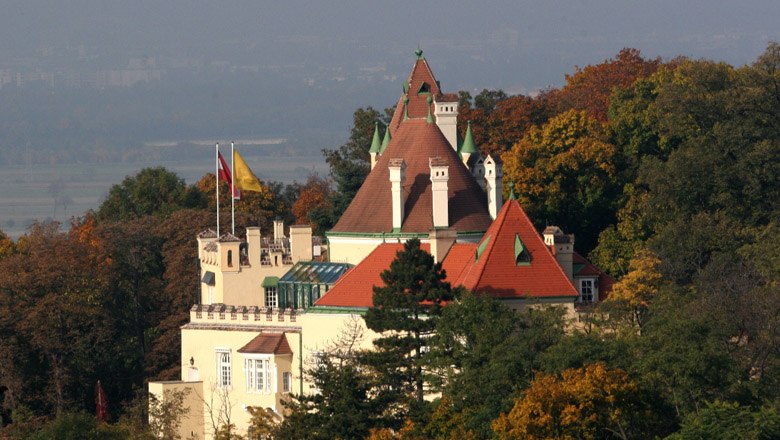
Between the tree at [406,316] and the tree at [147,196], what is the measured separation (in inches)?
1537

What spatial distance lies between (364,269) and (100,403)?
15.3 m

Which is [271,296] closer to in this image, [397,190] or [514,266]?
[397,190]

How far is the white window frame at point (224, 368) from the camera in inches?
2955

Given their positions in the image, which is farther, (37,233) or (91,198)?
(91,198)

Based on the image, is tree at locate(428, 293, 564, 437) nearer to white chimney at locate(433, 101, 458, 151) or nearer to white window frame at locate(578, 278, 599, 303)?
white window frame at locate(578, 278, 599, 303)

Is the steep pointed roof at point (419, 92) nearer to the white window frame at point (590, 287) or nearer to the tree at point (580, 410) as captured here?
the white window frame at point (590, 287)

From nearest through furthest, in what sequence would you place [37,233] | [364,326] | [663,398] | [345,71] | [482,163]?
[663,398], [364,326], [482,163], [37,233], [345,71]

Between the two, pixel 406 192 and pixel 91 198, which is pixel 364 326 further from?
pixel 91 198

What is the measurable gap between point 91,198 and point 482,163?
76.8m

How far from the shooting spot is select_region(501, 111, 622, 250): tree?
8344cm

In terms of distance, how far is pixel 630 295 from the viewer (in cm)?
7050

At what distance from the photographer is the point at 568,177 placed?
8412 centimetres

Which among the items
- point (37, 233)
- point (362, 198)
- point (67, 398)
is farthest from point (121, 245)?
point (362, 198)

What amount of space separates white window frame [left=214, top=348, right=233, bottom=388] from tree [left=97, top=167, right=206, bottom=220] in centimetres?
2885
